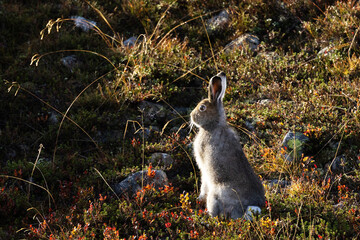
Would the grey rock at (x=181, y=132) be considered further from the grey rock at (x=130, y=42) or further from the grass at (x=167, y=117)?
the grey rock at (x=130, y=42)

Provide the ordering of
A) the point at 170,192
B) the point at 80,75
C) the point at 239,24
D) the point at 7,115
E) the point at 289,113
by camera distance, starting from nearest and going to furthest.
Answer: the point at 170,192 → the point at 289,113 → the point at 7,115 → the point at 80,75 → the point at 239,24

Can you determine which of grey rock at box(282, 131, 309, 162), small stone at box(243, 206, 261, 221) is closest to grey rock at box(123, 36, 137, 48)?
grey rock at box(282, 131, 309, 162)

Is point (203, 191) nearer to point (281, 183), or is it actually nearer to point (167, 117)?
point (281, 183)

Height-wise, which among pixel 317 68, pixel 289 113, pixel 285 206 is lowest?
pixel 285 206

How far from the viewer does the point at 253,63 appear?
10523mm

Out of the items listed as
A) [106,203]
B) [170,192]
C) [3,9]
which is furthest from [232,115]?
[3,9]

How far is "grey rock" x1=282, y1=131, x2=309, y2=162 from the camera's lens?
26.2 feet

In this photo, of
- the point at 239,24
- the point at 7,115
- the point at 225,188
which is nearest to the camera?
the point at 225,188

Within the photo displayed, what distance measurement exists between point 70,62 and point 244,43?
15.6 ft

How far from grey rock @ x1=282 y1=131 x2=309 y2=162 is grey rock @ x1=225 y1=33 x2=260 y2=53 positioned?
3.69 metres

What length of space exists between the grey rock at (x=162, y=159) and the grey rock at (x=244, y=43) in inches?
167

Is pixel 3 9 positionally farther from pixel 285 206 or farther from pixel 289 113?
pixel 285 206

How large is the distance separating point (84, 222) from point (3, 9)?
8.31 m

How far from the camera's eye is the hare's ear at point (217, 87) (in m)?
6.18
